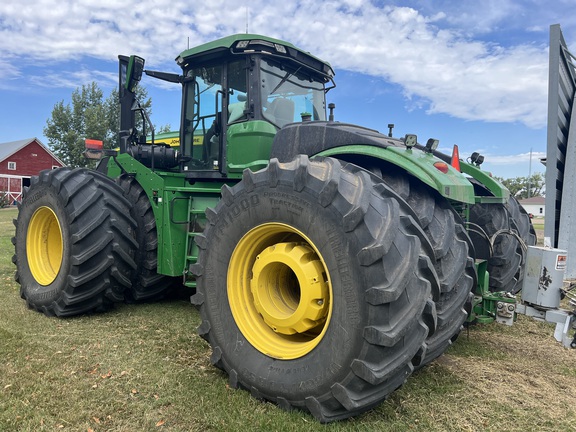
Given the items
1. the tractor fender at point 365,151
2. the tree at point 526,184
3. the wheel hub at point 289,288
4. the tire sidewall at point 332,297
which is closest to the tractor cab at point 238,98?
the tractor fender at point 365,151

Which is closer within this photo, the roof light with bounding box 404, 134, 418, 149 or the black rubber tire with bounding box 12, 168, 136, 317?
the roof light with bounding box 404, 134, 418, 149

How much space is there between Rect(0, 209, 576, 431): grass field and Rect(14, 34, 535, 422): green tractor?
24cm

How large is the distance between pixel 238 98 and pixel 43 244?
9.55 ft

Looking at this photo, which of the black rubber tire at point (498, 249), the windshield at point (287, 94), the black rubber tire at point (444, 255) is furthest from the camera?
the windshield at point (287, 94)

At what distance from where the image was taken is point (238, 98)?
458 cm

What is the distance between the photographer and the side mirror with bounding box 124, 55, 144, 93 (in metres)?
4.89

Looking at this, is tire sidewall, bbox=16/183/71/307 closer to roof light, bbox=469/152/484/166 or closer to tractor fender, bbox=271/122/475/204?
tractor fender, bbox=271/122/475/204

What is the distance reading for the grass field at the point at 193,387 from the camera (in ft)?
8.59

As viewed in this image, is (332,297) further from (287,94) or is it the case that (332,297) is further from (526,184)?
(526,184)

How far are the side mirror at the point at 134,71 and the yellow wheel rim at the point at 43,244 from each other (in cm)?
170

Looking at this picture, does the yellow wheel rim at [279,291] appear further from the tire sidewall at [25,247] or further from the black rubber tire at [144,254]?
the tire sidewall at [25,247]

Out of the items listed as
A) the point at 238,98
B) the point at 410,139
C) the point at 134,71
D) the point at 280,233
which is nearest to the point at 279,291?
the point at 280,233

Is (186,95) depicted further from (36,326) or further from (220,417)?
(220,417)

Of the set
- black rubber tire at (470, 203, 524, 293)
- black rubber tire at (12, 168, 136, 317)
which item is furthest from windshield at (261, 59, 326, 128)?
black rubber tire at (470, 203, 524, 293)
